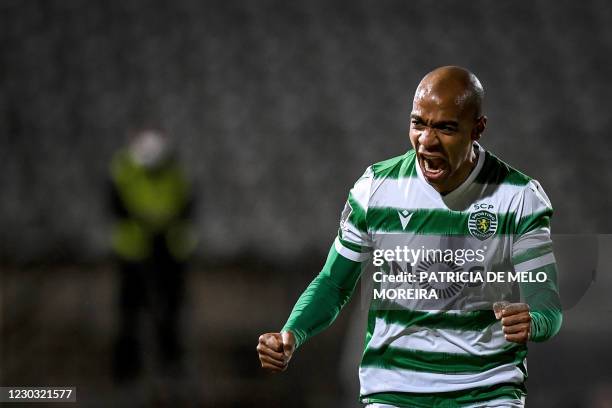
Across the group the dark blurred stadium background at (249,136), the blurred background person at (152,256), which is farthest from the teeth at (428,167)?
the blurred background person at (152,256)

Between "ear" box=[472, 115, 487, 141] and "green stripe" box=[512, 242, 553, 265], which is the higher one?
"ear" box=[472, 115, 487, 141]

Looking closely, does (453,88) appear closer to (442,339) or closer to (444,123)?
(444,123)

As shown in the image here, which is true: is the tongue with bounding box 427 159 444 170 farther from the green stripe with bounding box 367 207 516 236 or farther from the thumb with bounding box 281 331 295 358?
the thumb with bounding box 281 331 295 358

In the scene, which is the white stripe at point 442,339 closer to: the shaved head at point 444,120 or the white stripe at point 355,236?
the white stripe at point 355,236

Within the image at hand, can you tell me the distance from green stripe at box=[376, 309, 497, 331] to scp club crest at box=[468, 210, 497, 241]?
0.15m

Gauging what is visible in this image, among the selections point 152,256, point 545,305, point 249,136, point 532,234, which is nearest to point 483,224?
point 532,234

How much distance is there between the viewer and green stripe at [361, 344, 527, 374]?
60.4 inches

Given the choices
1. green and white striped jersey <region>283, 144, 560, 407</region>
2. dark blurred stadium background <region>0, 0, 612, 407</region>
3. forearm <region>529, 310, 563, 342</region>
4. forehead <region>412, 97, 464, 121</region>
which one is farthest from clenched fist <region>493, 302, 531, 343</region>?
dark blurred stadium background <region>0, 0, 612, 407</region>

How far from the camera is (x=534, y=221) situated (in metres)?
1.56

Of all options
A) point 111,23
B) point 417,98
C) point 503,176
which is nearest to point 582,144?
point 503,176

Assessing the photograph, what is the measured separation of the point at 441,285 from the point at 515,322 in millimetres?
270

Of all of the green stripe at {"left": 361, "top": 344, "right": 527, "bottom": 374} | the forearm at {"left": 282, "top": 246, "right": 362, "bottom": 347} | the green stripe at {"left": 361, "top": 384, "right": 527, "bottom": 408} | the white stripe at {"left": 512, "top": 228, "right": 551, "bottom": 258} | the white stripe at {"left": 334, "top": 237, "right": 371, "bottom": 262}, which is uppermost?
the white stripe at {"left": 334, "top": 237, "right": 371, "bottom": 262}

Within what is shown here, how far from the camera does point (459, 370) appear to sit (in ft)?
5.03

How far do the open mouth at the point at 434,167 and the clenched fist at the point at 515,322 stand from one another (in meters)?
0.33
